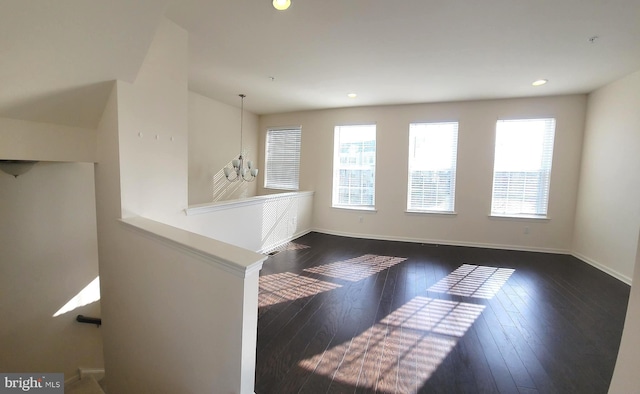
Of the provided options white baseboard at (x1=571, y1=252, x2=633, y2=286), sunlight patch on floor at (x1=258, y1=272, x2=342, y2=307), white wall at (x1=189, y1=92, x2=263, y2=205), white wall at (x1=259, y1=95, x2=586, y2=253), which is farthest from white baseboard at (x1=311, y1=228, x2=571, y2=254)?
sunlight patch on floor at (x1=258, y1=272, x2=342, y2=307)

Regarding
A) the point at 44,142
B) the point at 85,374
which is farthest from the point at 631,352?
the point at 85,374

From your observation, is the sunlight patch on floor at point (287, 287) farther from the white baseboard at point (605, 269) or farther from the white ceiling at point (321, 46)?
the white baseboard at point (605, 269)

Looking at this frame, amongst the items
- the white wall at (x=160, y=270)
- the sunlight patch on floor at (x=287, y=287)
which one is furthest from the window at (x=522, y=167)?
the white wall at (x=160, y=270)

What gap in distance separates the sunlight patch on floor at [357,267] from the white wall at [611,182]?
280 centimetres

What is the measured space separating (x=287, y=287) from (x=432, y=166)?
371 cm

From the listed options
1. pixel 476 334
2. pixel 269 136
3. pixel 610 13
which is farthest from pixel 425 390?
pixel 269 136

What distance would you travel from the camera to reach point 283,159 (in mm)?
6176

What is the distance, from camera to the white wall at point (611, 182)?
11.1 ft

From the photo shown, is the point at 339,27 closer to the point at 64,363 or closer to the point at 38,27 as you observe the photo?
the point at 38,27

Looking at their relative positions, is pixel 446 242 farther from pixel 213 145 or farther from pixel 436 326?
pixel 213 145

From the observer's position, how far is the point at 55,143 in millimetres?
2209

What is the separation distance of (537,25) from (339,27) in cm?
181

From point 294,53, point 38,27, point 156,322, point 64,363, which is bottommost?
point 64,363

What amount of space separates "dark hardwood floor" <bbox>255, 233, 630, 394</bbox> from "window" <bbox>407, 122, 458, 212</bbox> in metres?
1.45
